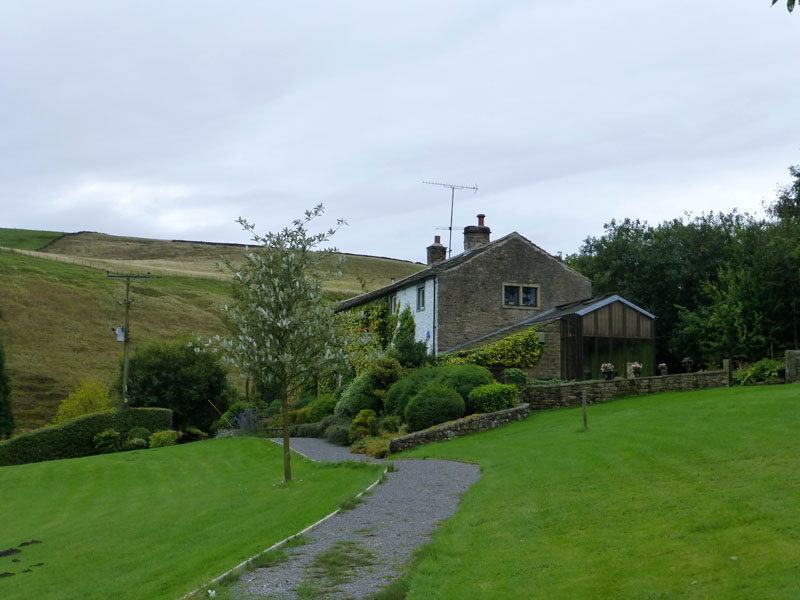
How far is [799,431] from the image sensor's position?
16.2 m

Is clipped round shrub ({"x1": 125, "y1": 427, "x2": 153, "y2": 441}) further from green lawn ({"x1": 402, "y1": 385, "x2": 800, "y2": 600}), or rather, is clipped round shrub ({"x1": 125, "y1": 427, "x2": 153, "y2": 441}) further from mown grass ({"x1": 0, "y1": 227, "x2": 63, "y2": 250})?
mown grass ({"x1": 0, "y1": 227, "x2": 63, "y2": 250})

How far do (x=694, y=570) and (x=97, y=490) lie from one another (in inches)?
886

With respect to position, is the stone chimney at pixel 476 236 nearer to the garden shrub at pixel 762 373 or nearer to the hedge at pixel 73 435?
the garden shrub at pixel 762 373

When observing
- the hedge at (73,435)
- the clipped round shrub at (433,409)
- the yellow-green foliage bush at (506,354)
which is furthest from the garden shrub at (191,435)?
the clipped round shrub at (433,409)

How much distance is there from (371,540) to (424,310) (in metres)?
28.8

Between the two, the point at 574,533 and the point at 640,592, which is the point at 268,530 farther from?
the point at 640,592

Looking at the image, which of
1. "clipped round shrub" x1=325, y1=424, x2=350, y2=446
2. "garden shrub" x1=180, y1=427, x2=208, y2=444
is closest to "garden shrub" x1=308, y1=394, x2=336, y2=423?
"clipped round shrub" x1=325, y1=424, x2=350, y2=446

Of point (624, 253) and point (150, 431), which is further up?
point (624, 253)

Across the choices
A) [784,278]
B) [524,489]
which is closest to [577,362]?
[784,278]

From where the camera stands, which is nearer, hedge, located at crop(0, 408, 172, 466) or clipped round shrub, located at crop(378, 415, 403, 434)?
clipped round shrub, located at crop(378, 415, 403, 434)

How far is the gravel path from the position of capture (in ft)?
30.4

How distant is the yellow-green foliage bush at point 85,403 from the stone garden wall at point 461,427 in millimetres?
41536

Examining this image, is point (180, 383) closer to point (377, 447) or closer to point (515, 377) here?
point (515, 377)

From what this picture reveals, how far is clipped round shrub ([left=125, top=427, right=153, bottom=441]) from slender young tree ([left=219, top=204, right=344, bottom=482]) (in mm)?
29158
